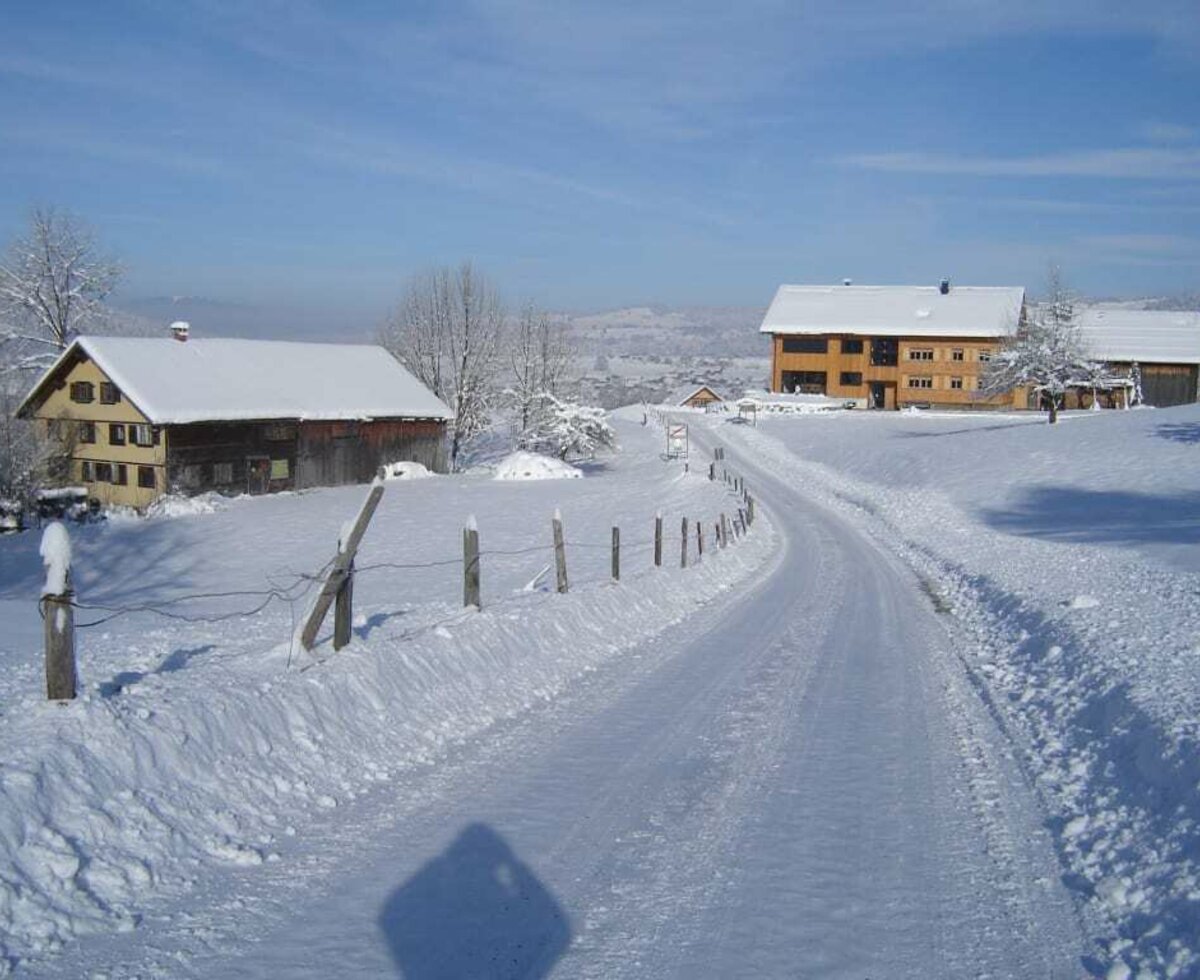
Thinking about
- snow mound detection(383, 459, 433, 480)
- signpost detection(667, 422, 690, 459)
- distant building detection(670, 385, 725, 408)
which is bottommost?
snow mound detection(383, 459, 433, 480)

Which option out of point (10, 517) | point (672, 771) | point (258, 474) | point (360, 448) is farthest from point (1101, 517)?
point (10, 517)

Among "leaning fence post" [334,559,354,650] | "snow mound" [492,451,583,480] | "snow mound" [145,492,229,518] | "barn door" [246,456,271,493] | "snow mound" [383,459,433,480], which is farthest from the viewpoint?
"snow mound" [383,459,433,480]

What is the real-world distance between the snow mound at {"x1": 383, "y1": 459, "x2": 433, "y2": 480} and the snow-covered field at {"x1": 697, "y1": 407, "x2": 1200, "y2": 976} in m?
22.4

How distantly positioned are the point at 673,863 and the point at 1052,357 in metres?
65.3

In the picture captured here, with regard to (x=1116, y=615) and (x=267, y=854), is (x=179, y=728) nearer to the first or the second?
(x=267, y=854)

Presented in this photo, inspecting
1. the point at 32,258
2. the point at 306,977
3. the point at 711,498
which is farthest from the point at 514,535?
the point at 32,258

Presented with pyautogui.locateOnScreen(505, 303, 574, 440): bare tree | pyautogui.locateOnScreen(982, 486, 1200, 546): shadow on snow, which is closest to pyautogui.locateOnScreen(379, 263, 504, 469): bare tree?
pyautogui.locateOnScreen(505, 303, 574, 440): bare tree

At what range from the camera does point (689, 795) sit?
742 cm

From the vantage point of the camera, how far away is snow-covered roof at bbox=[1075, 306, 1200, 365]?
82.9 meters

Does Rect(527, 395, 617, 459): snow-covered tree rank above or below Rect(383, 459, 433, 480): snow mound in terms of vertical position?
above

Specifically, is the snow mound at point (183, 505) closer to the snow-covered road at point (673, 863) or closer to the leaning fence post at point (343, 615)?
the leaning fence post at point (343, 615)

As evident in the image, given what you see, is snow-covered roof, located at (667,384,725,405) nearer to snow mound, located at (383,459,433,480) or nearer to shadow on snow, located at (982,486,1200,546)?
snow mound, located at (383,459,433,480)

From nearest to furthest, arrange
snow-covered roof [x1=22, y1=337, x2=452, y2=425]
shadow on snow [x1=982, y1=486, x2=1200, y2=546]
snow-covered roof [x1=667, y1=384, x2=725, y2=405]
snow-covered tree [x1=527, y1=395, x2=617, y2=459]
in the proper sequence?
shadow on snow [x1=982, y1=486, x2=1200, y2=546], snow-covered roof [x1=22, y1=337, x2=452, y2=425], snow-covered tree [x1=527, y1=395, x2=617, y2=459], snow-covered roof [x1=667, y1=384, x2=725, y2=405]

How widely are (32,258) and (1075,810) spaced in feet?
209
